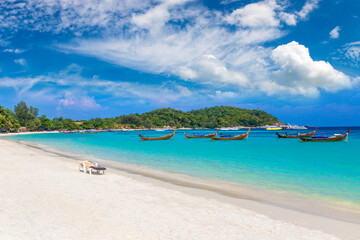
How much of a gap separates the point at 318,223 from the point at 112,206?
219 inches

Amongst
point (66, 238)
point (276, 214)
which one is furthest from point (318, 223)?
point (66, 238)

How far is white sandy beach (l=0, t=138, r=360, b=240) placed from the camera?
191 inches

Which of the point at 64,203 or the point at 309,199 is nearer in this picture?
the point at 64,203

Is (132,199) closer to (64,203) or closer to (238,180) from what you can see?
(64,203)

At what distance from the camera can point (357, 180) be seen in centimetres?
1302

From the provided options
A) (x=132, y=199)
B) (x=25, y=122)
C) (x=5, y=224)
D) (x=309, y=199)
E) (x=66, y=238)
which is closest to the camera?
(x=66, y=238)

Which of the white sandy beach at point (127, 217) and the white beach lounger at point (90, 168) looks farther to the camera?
the white beach lounger at point (90, 168)

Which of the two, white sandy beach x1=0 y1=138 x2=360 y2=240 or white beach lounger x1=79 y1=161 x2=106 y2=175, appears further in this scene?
white beach lounger x1=79 y1=161 x2=106 y2=175

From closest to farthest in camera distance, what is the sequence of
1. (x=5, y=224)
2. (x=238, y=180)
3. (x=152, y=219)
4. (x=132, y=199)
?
(x=5, y=224) → (x=152, y=219) → (x=132, y=199) → (x=238, y=180)

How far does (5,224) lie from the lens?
4906 millimetres

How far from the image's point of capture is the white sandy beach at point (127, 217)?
4.86 meters

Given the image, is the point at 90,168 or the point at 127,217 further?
the point at 90,168

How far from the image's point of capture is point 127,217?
19.1ft

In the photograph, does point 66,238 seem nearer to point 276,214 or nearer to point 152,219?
point 152,219
